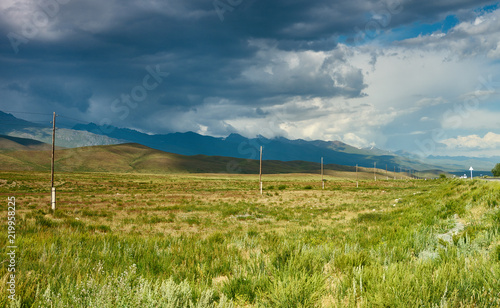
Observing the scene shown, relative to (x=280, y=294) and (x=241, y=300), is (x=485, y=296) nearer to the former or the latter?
(x=280, y=294)

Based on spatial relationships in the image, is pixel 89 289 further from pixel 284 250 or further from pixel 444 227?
pixel 444 227

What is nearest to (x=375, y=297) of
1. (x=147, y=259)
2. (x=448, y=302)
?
(x=448, y=302)

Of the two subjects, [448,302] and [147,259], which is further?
[147,259]

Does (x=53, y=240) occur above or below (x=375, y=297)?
below

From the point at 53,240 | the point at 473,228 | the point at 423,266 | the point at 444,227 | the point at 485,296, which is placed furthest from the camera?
the point at 444,227

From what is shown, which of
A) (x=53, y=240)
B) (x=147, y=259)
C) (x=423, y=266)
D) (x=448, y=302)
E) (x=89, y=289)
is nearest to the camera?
(x=448, y=302)

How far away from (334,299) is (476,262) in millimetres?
3051

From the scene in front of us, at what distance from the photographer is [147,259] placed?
5.96 meters

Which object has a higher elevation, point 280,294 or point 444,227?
point 280,294

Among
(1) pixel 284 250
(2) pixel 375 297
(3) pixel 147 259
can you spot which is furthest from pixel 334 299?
(3) pixel 147 259

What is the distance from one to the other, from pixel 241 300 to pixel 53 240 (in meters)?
6.44

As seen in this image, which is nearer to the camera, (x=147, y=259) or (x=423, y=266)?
(x=423, y=266)

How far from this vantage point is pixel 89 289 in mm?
Result: 3828

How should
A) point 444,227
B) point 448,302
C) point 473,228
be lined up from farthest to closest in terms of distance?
point 444,227
point 473,228
point 448,302
